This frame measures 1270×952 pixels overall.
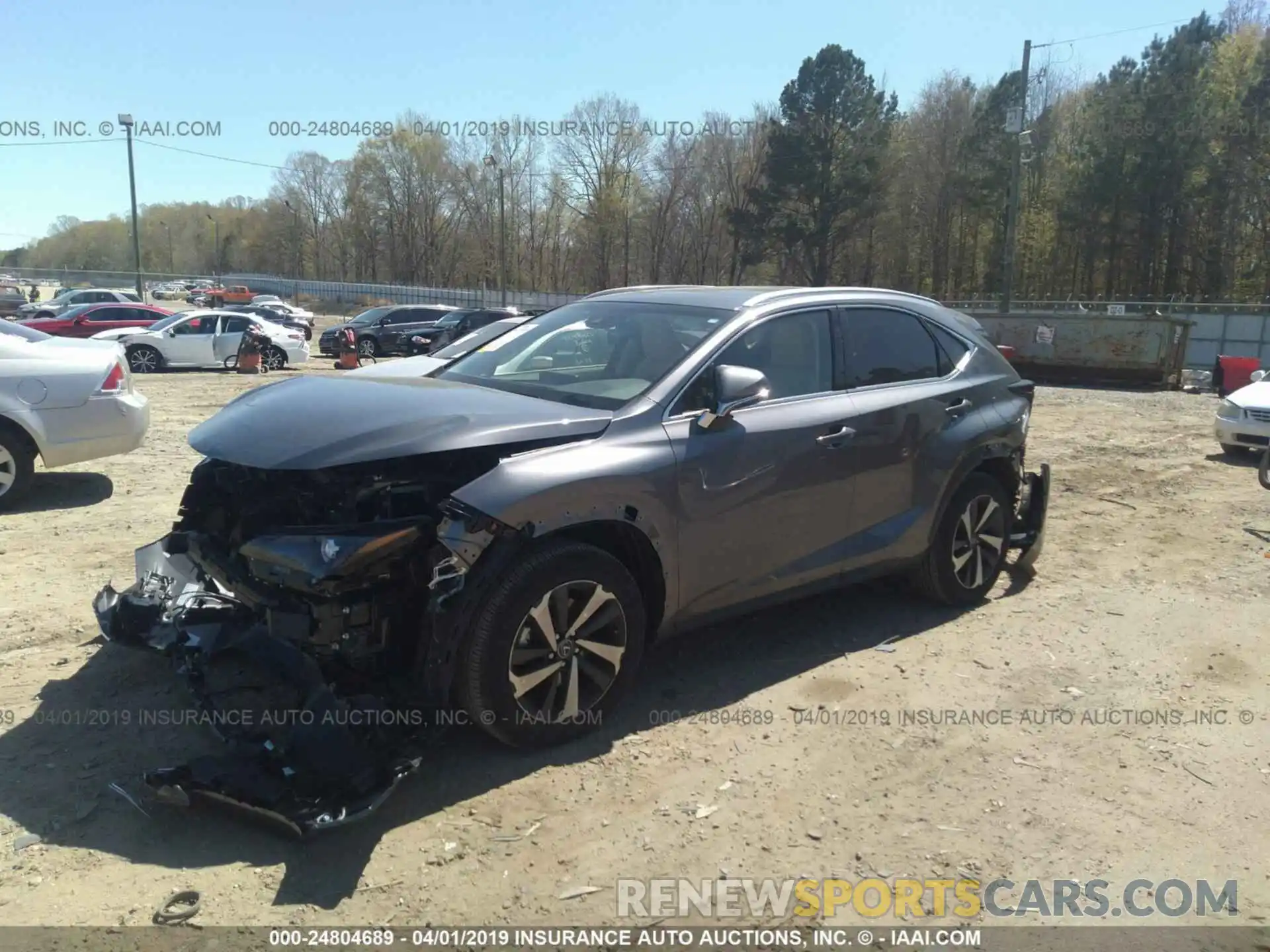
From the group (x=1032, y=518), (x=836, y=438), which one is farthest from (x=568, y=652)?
(x=1032, y=518)

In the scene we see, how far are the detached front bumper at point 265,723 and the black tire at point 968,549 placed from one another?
3000 millimetres

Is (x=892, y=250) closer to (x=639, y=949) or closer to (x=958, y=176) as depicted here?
(x=958, y=176)

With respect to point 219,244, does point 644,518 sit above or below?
below

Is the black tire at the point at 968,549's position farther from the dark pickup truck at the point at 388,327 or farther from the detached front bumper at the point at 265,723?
the dark pickup truck at the point at 388,327

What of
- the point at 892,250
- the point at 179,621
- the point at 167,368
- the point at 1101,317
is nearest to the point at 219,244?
the point at 892,250

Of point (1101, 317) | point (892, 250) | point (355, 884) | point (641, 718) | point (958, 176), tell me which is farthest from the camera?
point (892, 250)

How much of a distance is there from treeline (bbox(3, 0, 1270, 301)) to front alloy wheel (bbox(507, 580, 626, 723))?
46.2 m

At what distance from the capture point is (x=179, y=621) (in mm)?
3820

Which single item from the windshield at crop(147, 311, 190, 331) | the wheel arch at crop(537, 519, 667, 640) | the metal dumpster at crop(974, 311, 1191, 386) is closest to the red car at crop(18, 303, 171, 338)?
the windshield at crop(147, 311, 190, 331)

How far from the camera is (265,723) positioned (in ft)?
11.0

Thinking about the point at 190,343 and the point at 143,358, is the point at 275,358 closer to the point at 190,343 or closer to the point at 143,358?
the point at 190,343

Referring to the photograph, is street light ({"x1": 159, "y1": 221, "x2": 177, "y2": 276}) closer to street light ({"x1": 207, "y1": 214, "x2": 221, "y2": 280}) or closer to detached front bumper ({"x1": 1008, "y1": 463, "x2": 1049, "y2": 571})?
street light ({"x1": 207, "y1": 214, "x2": 221, "y2": 280})

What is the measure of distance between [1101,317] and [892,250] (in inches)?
1462

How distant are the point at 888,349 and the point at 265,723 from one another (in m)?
3.59
